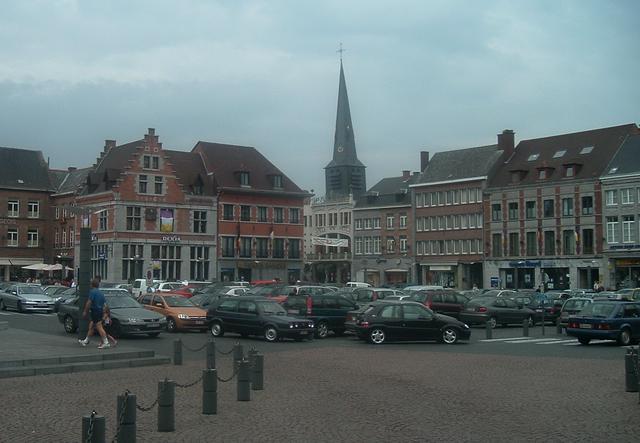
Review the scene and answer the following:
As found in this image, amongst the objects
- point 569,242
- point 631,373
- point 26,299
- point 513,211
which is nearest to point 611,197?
point 569,242

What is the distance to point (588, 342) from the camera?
28359mm

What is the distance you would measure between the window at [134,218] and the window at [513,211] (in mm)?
32834

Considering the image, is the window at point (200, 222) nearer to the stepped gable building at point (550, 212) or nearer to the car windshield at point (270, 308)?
the stepped gable building at point (550, 212)

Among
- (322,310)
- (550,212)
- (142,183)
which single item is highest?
(142,183)

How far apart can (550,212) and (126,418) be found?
66.3 m

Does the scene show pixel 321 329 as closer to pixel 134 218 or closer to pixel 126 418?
pixel 126 418

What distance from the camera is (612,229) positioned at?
6681cm

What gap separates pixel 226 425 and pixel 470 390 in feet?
18.6

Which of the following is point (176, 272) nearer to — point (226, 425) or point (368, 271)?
point (368, 271)

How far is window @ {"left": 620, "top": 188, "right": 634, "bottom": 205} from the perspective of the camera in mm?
65438

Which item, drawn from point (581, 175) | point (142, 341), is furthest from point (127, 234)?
point (142, 341)

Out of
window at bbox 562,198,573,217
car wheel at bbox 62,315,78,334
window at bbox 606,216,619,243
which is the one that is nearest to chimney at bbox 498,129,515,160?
window at bbox 562,198,573,217

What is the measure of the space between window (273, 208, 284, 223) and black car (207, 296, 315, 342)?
1929 inches

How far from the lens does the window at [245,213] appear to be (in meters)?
76.7
